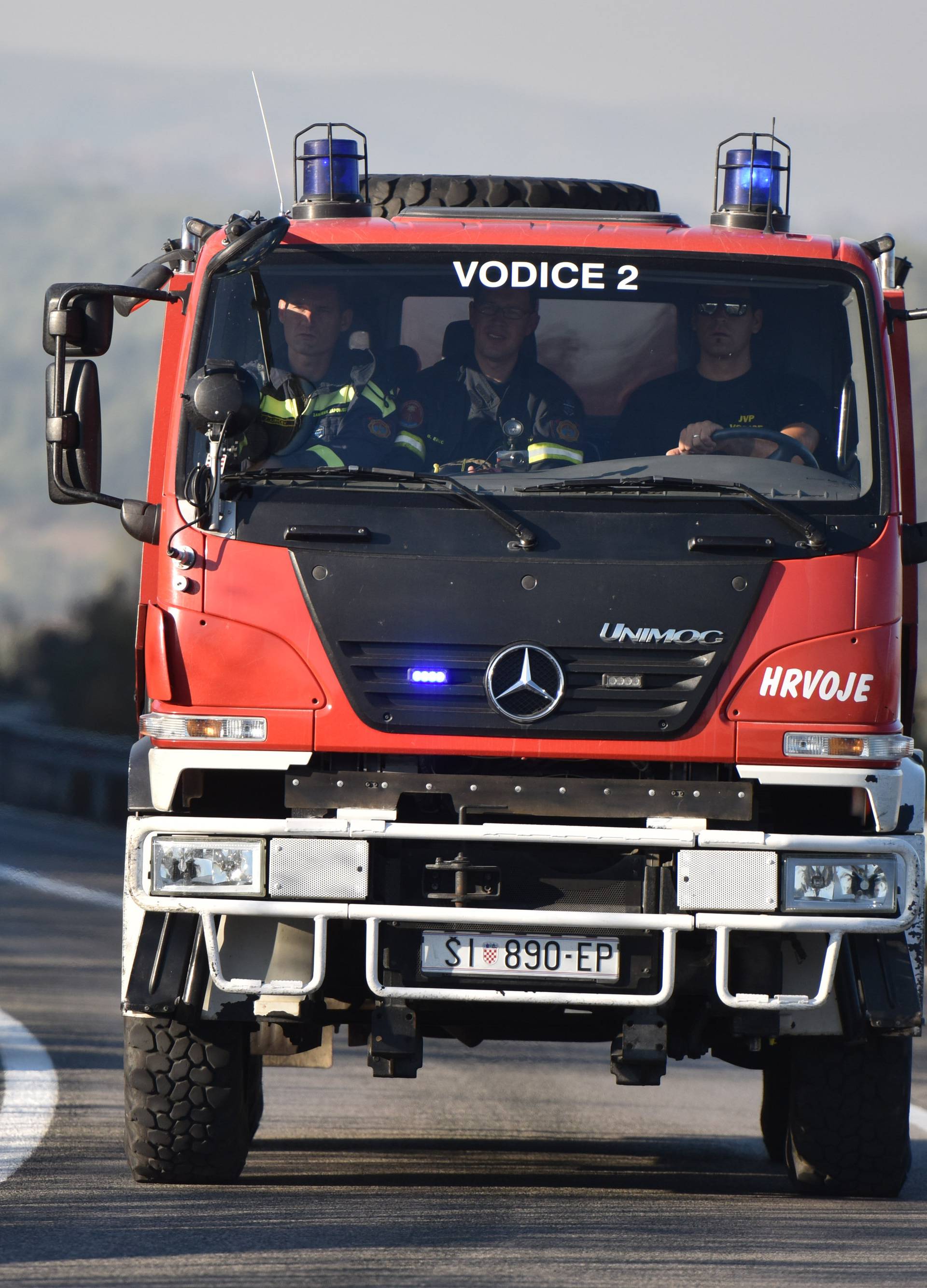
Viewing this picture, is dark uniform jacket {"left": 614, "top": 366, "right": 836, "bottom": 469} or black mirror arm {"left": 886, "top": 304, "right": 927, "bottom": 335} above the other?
black mirror arm {"left": 886, "top": 304, "right": 927, "bottom": 335}

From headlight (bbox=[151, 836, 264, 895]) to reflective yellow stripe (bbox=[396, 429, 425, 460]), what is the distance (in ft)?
4.47

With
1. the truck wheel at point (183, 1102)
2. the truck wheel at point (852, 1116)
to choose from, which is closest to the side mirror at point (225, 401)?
the truck wheel at point (183, 1102)

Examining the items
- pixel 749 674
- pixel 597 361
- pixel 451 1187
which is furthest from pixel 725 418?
pixel 451 1187

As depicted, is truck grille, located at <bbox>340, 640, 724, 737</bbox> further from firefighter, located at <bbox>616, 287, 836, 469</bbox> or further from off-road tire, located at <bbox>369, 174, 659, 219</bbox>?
off-road tire, located at <bbox>369, 174, 659, 219</bbox>

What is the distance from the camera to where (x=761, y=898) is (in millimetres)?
6805

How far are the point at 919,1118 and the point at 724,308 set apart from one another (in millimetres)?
3917

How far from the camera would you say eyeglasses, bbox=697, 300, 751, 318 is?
7.62 m

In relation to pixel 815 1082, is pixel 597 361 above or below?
above

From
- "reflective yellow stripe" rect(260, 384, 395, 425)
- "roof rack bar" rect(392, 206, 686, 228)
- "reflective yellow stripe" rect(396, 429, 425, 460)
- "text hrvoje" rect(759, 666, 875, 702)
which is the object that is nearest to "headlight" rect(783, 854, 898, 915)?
"text hrvoje" rect(759, 666, 875, 702)

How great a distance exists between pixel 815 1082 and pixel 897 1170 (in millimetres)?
387

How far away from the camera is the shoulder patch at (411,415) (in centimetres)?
736

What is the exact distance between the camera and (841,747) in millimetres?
6941

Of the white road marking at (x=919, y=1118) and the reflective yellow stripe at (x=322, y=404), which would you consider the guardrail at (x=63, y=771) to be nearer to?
the white road marking at (x=919, y=1118)

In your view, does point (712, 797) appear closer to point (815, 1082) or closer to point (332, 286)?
point (815, 1082)
